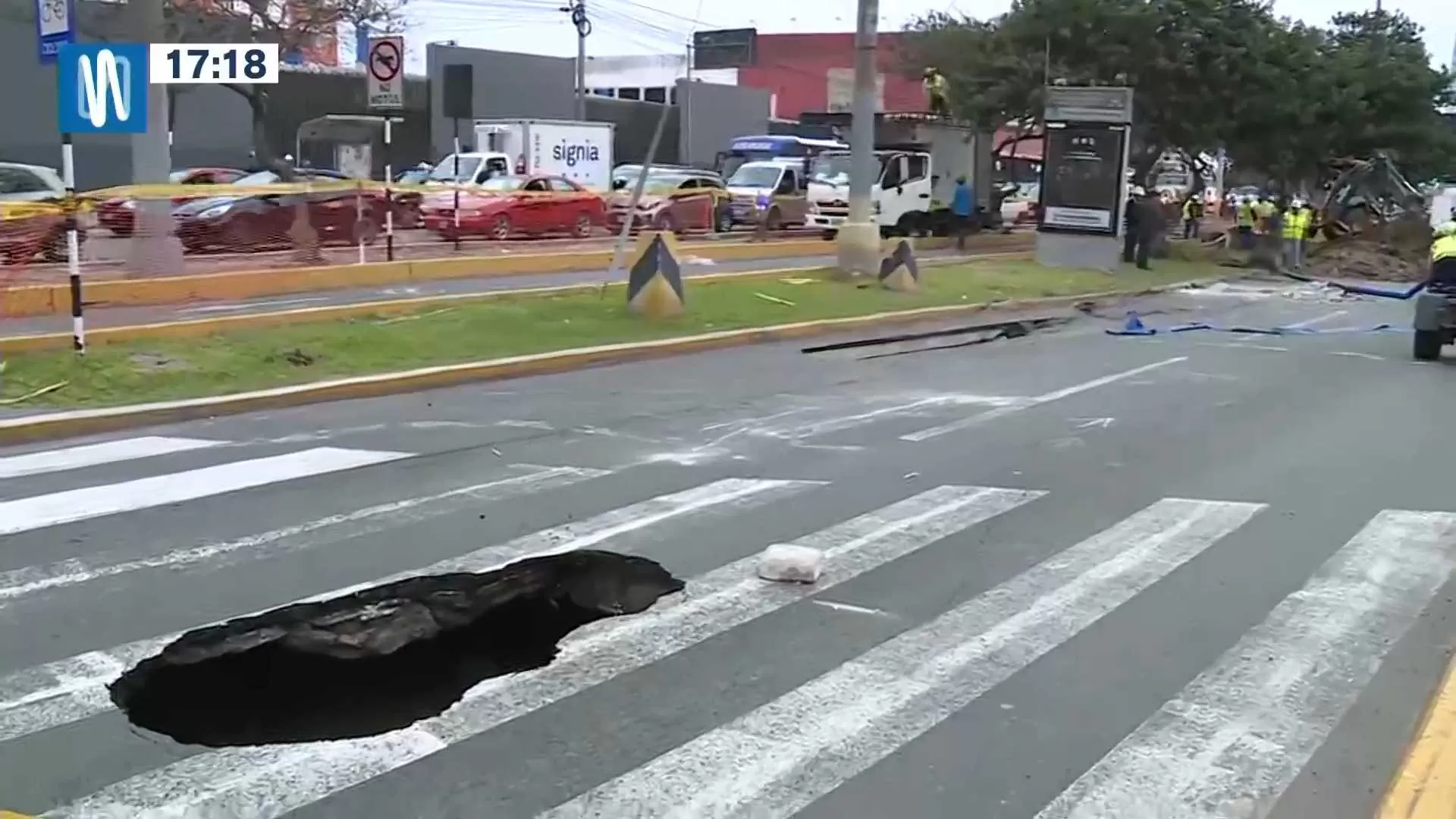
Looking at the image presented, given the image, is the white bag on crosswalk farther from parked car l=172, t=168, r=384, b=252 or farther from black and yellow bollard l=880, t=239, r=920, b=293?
parked car l=172, t=168, r=384, b=252

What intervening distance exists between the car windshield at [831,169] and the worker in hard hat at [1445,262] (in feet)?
67.1

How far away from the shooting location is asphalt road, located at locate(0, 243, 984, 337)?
15805mm

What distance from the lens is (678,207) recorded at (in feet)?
110

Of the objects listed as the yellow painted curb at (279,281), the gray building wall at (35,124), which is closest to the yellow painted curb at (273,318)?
the yellow painted curb at (279,281)

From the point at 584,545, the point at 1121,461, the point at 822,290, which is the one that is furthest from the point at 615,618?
the point at 822,290

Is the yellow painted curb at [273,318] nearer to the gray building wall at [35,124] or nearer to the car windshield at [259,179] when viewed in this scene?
the car windshield at [259,179]

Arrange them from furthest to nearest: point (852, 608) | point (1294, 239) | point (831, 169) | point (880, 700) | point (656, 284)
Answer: point (831, 169)
point (1294, 239)
point (656, 284)
point (852, 608)
point (880, 700)

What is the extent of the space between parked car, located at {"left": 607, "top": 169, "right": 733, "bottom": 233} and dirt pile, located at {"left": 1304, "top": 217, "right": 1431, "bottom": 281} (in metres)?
14.3

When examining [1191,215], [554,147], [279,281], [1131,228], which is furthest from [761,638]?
[1191,215]

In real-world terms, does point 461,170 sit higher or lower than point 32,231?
higher

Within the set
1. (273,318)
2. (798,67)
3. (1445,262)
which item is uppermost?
(798,67)

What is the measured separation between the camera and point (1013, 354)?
1786 centimetres

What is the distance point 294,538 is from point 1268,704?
191 inches
